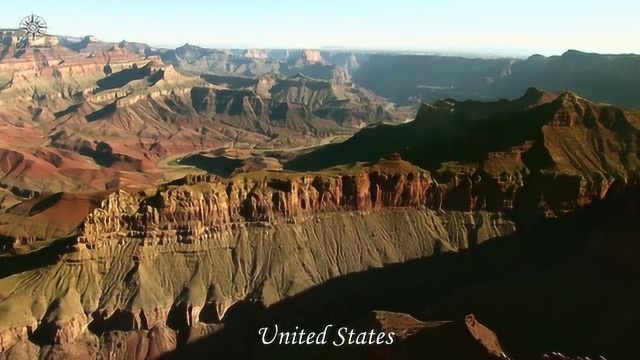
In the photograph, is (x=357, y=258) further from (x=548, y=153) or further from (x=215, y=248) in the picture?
(x=548, y=153)

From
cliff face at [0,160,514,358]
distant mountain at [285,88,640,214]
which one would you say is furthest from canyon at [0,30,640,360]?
distant mountain at [285,88,640,214]

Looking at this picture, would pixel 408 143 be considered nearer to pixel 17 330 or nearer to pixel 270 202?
pixel 270 202

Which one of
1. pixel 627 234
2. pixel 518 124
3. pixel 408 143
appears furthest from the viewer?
pixel 408 143

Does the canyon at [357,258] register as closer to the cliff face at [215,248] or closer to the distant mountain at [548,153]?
the cliff face at [215,248]

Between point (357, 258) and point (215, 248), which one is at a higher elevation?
point (215, 248)

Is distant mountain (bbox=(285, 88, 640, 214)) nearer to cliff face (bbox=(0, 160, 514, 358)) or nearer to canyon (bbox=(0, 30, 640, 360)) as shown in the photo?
canyon (bbox=(0, 30, 640, 360))

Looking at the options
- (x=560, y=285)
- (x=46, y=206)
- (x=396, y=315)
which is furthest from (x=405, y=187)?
(x=46, y=206)

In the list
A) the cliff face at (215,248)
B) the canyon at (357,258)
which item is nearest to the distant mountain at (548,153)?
the canyon at (357,258)

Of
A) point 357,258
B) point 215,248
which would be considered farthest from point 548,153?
point 215,248
